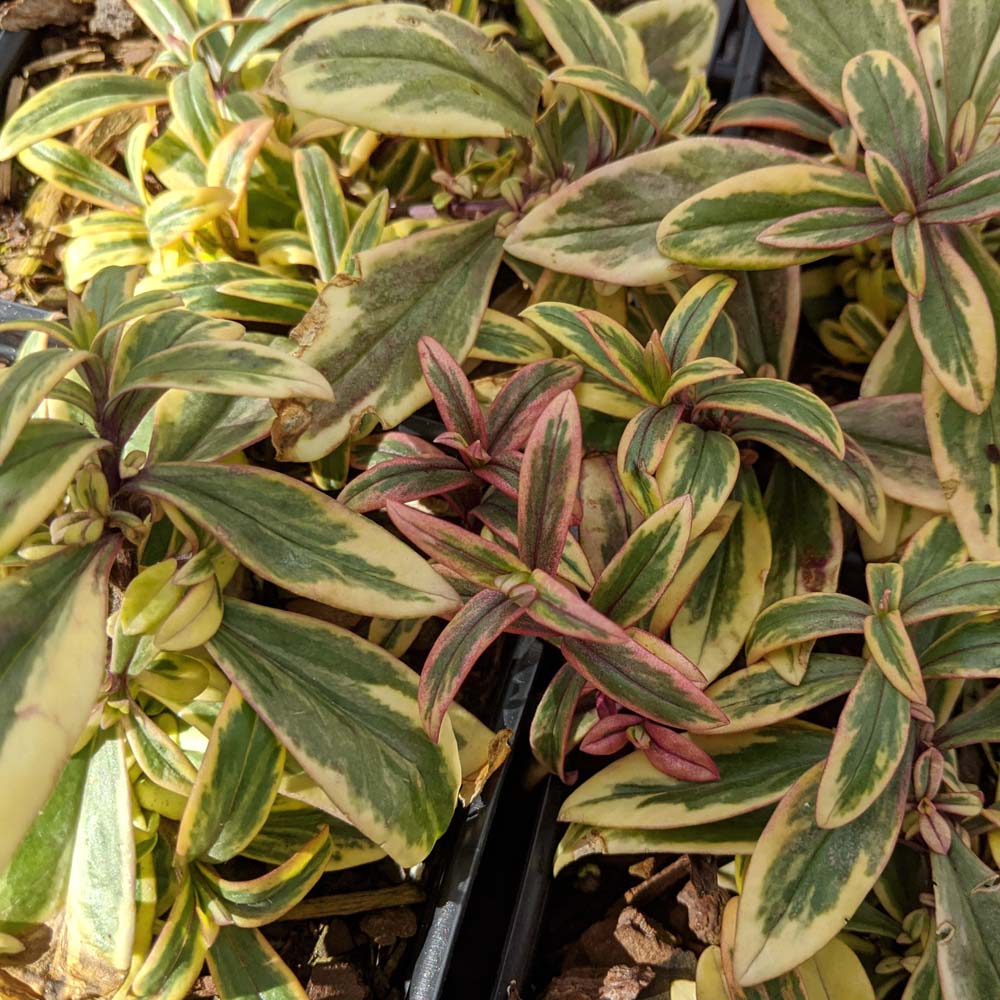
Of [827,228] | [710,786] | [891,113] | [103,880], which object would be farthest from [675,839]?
[891,113]

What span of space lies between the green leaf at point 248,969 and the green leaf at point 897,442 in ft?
2.45

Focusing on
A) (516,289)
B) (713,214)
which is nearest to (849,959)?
(713,214)

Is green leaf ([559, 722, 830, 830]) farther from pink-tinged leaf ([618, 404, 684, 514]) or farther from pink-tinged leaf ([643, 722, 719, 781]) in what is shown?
pink-tinged leaf ([618, 404, 684, 514])

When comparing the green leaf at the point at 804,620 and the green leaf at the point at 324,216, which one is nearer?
the green leaf at the point at 804,620

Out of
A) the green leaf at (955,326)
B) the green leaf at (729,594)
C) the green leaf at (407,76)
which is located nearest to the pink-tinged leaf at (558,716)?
the green leaf at (729,594)

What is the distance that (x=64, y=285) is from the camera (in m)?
1.34

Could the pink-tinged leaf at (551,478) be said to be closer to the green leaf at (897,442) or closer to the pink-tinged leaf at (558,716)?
the pink-tinged leaf at (558,716)

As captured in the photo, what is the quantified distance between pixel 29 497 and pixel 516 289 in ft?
2.42

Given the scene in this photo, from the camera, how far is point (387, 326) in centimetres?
96

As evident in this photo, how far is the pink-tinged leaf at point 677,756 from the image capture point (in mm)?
794

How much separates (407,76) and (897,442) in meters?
0.65

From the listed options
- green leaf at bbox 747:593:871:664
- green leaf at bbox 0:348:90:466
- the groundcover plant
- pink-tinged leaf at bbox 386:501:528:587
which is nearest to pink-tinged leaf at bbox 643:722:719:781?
the groundcover plant

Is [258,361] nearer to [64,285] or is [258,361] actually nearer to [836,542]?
[836,542]

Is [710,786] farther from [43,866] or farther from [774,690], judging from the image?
[43,866]
